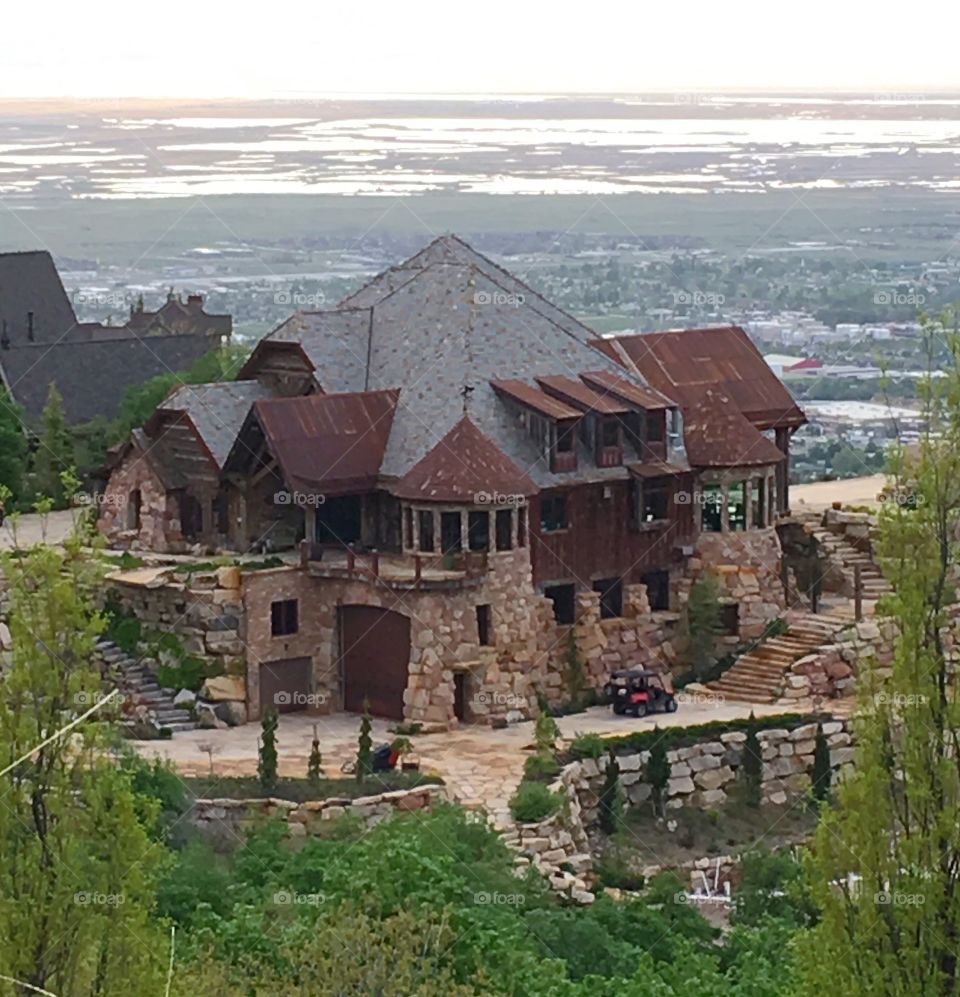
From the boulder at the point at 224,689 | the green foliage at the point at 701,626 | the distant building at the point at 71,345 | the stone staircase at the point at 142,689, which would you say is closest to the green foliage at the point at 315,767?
the stone staircase at the point at 142,689

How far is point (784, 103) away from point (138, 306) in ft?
214

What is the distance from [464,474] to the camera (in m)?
60.2

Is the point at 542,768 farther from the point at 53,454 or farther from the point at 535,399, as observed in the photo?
the point at 53,454

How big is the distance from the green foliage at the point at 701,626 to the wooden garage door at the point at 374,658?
5.97 metres

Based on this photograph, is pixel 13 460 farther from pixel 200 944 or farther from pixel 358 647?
pixel 200 944

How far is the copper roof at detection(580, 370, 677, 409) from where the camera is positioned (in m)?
63.5

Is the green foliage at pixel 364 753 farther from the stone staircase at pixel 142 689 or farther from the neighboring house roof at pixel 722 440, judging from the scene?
the neighboring house roof at pixel 722 440

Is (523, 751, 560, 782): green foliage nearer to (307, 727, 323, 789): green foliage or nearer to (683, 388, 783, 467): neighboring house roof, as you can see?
(307, 727, 323, 789): green foliage

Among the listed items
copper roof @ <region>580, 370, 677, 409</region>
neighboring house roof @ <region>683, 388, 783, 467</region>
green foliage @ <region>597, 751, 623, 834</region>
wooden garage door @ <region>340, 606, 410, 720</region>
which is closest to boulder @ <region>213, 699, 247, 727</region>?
wooden garage door @ <region>340, 606, 410, 720</region>

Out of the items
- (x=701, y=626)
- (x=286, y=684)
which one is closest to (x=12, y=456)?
(x=286, y=684)

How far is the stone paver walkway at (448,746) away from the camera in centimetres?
5569

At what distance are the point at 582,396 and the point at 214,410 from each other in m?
6.45

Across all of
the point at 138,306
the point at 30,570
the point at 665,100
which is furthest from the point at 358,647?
the point at 665,100

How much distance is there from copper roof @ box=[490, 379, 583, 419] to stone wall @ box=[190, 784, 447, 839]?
10.0m
